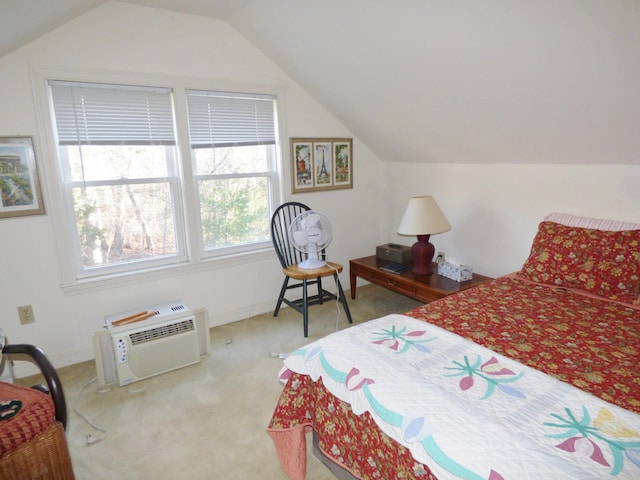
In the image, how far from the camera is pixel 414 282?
Answer: 9.32 feet

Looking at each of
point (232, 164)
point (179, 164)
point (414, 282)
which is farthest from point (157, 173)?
point (414, 282)

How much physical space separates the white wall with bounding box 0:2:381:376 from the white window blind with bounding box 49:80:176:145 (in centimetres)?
12

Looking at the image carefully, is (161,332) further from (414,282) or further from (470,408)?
(470,408)

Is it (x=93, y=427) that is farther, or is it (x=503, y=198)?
(x=503, y=198)

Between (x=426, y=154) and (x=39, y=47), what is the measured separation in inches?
110

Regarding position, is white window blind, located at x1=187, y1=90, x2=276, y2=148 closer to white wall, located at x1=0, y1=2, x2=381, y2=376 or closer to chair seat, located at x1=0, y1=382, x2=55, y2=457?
white wall, located at x1=0, y1=2, x2=381, y2=376

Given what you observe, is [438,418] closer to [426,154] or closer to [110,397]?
[110,397]

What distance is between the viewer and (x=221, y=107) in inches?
116

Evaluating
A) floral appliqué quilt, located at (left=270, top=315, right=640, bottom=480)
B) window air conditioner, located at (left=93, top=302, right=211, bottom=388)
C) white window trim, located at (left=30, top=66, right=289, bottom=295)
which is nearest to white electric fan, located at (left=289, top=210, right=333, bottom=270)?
white window trim, located at (left=30, top=66, right=289, bottom=295)

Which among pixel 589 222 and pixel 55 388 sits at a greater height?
pixel 589 222

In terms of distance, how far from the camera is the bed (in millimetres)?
1057

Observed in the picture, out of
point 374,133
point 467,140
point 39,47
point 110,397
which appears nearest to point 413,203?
point 467,140

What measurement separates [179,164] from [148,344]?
129 cm

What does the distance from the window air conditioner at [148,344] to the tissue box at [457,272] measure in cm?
180
